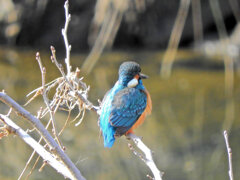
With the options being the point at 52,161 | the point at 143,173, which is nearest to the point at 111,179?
the point at 143,173

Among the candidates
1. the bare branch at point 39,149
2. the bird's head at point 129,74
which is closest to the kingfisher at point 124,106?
the bird's head at point 129,74

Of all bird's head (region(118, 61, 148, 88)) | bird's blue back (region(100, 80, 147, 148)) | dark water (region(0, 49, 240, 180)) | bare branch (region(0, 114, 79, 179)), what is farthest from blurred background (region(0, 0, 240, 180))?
bare branch (region(0, 114, 79, 179))

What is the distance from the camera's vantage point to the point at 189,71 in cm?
866

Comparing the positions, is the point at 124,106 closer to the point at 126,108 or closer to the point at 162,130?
the point at 126,108

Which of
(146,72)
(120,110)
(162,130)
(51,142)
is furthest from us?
(146,72)

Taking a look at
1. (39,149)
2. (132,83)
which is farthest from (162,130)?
(39,149)

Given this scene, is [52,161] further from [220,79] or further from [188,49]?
[188,49]

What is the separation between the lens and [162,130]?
618cm

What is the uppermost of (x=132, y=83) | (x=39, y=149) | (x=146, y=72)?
(x=146, y=72)

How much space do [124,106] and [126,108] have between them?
2cm

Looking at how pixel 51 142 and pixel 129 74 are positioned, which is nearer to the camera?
pixel 51 142

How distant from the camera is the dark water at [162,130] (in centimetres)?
517

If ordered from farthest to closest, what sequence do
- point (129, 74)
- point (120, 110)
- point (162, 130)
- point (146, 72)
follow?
point (146, 72) → point (162, 130) → point (129, 74) → point (120, 110)

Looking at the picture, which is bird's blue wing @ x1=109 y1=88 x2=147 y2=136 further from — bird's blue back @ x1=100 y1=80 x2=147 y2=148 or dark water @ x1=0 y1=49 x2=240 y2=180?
dark water @ x1=0 y1=49 x2=240 y2=180
